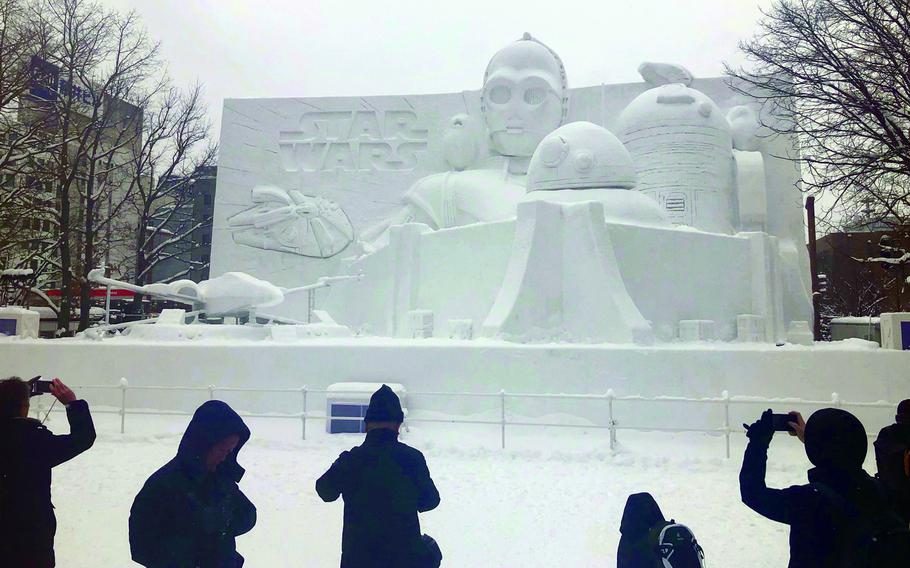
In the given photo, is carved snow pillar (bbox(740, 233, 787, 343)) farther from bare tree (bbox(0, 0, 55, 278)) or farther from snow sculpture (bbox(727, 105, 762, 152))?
bare tree (bbox(0, 0, 55, 278))

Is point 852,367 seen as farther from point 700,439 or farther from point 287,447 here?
point 287,447

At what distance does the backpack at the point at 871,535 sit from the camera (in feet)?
6.30

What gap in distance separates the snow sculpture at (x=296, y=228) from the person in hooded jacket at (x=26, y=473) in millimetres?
19417

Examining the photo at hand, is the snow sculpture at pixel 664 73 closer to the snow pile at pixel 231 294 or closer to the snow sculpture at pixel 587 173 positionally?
the snow sculpture at pixel 587 173

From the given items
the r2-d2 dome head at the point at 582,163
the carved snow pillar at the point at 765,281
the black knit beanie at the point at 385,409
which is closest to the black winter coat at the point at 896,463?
the black knit beanie at the point at 385,409

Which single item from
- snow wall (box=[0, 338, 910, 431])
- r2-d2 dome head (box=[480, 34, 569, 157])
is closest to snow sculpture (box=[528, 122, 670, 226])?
snow wall (box=[0, 338, 910, 431])

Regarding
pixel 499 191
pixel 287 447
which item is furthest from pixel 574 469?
pixel 499 191

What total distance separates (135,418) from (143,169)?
16.8 meters

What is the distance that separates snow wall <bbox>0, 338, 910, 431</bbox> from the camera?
8.64m

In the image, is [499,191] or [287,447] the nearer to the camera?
[287,447]

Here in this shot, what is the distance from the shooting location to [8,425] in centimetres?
255

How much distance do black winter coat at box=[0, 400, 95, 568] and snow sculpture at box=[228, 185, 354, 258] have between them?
19.5 metres

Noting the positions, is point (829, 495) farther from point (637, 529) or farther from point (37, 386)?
point (37, 386)

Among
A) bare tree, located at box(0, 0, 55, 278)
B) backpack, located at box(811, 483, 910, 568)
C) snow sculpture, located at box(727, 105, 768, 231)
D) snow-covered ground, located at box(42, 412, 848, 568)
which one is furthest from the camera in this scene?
snow sculpture, located at box(727, 105, 768, 231)
